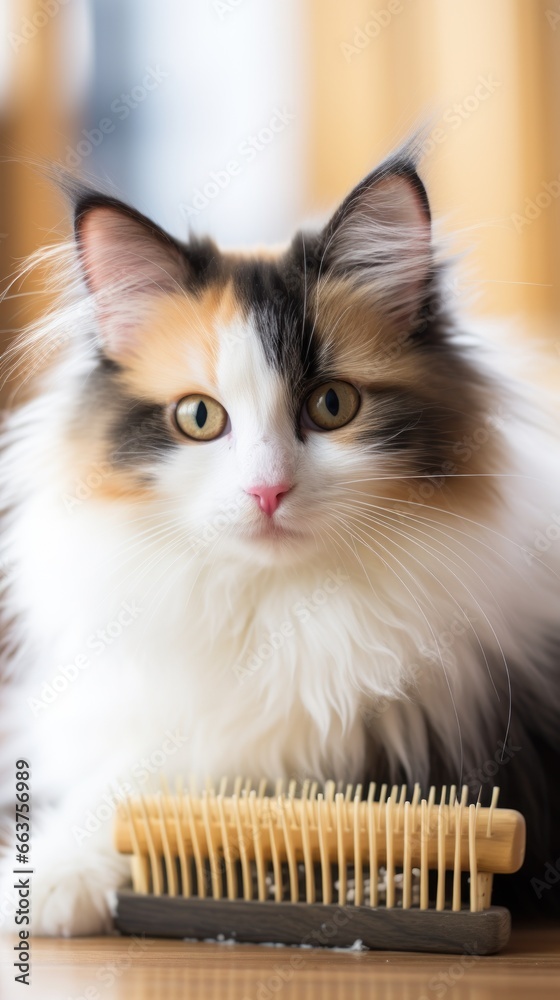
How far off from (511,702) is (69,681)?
2.01 ft

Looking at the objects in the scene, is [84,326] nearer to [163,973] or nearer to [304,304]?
[304,304]

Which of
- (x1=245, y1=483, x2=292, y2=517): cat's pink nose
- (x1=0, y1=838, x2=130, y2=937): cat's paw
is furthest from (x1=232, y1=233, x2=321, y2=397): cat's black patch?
(x1=0, y1=838, x2=130, y2=937): cat's paw

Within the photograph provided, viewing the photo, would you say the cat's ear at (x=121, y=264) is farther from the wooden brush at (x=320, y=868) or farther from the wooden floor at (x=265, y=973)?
the wooden floor at (x=265, y=973)

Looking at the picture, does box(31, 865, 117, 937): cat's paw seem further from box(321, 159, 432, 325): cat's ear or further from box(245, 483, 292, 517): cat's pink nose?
box(321, 159, 432, 325): cat's ear

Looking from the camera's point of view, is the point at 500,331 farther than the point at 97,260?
Yes

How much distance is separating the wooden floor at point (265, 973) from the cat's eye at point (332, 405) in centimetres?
59

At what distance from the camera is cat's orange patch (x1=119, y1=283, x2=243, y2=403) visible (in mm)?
1187

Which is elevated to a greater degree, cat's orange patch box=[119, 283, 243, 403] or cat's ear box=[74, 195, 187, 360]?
cat's ear box=[74, 195, 187, 360]

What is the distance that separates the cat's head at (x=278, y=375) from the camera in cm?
114

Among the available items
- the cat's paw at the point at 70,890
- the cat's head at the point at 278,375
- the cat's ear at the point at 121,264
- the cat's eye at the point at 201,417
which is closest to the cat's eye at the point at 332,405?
the cat's head at the point at 278,375

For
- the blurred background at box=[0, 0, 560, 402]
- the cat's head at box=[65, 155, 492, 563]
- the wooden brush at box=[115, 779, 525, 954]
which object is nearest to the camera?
the wooden brush at box=[115, 779, 525, 954]

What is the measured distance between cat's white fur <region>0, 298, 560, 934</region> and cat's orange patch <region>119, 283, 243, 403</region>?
0.10 ft

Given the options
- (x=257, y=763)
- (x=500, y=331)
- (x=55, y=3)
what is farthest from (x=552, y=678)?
(x=55, y=3)

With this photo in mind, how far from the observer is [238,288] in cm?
121
